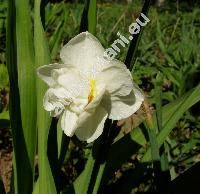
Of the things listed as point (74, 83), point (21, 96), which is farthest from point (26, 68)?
point (74, 83)

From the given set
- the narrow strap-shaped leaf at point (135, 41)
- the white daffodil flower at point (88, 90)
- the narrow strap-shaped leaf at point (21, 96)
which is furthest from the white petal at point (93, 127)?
the narrow strap-shaped leaf at point (21, 96)

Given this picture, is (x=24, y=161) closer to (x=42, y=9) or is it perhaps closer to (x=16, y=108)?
(x=16, y=108)

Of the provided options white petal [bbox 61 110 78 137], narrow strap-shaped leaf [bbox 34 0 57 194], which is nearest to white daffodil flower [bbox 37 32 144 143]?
white petal [bbox 61 110 78 137]

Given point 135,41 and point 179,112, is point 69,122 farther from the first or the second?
point 179,112

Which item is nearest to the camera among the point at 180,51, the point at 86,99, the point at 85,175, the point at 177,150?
the point at 86,99

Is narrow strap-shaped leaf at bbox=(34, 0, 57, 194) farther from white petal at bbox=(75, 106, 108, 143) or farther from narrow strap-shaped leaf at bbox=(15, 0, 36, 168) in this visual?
white petal at bbox=(75, 106, 108, 143)

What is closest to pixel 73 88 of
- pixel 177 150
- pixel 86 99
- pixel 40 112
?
pixel 86 99
